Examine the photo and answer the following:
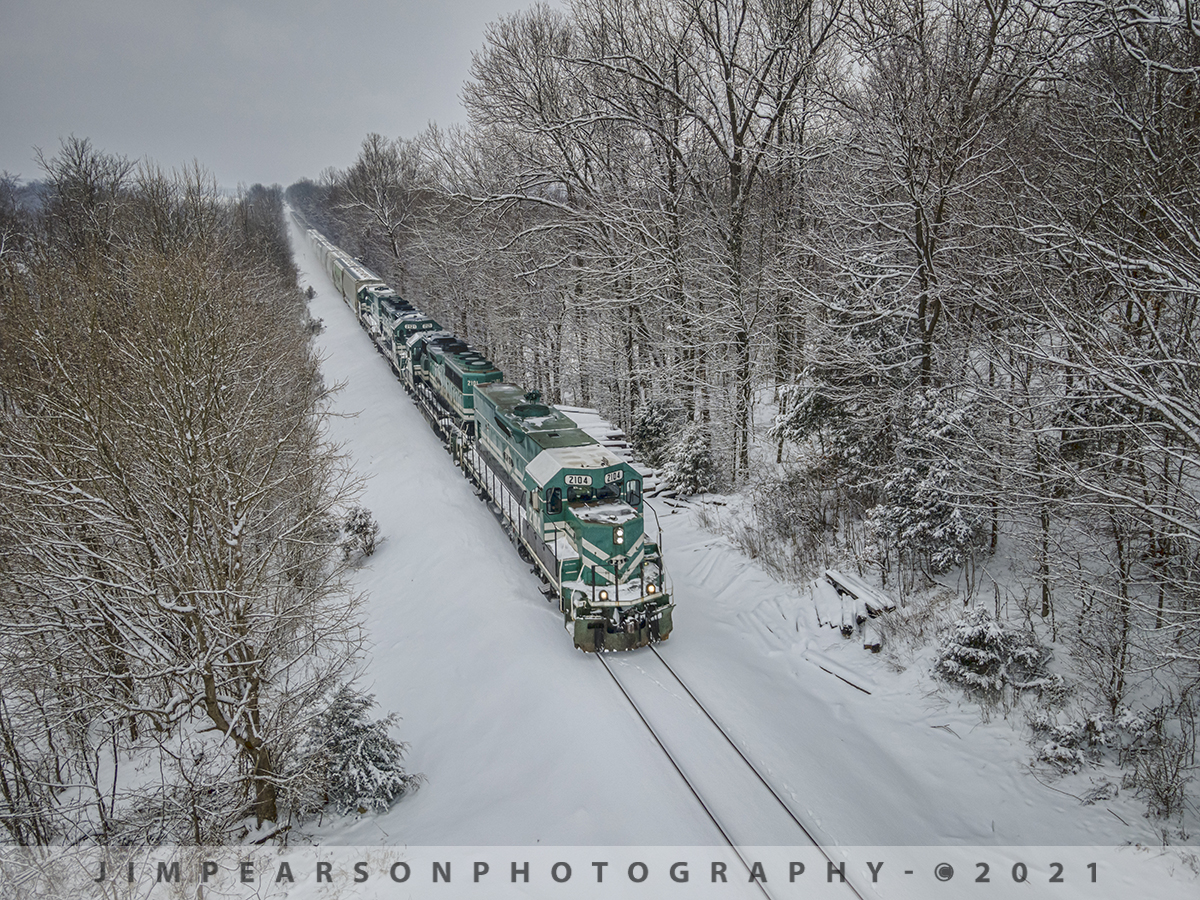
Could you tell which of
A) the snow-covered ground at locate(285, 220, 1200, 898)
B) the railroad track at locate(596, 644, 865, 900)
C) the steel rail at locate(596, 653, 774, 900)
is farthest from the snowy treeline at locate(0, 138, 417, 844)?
the railroad track at locate(596, 644, 865, 900)

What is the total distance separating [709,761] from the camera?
979 centimetres

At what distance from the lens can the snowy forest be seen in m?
8.58

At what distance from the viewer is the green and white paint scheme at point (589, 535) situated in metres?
12.7

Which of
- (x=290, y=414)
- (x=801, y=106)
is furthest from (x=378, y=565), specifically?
(x=801, y=106)

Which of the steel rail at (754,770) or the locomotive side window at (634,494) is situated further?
the locomotive side window at (634,494)

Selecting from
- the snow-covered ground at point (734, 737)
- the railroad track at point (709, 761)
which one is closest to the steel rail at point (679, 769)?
the railroad track at point (709, 761)

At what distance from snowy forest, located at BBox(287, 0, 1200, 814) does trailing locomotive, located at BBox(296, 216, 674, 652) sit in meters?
4.06

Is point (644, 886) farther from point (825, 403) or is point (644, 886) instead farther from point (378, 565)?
point (378, 565)

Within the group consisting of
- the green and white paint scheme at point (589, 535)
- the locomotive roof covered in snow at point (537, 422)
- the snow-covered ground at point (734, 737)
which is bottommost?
the snow-covered ground at point (734, 737)

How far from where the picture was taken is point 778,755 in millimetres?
9898

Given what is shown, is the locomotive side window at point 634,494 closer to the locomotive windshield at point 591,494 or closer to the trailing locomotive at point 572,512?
the trailing locomotive at point 572,512

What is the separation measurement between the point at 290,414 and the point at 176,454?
11437mm

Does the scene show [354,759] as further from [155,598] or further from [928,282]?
[928,282]

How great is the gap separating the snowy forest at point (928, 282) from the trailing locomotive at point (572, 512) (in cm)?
406
